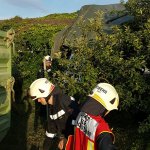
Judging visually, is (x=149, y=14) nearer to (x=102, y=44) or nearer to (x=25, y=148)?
(x=102, y=44)

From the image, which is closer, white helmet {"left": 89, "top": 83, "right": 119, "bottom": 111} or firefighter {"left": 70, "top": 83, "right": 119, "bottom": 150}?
firefighter {"left": 70, "top": 83, "right": 119, "bottom": 150}

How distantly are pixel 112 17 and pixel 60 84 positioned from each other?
4.40 metres

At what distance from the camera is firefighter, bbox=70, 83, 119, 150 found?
4.57m

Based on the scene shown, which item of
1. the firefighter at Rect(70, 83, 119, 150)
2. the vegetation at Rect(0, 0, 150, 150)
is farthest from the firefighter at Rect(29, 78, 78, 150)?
→ the vegetation at Rect(0, 0, 150, 150)

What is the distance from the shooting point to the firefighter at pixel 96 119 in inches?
180

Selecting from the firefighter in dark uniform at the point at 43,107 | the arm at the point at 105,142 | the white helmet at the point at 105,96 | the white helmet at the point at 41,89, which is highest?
the white helmet at the point at 105,96

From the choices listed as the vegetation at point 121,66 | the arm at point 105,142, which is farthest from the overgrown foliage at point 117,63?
the arm at point 105,142

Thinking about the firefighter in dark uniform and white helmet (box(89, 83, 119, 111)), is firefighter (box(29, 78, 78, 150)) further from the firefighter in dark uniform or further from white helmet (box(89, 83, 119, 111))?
the firefighter in dark uniform

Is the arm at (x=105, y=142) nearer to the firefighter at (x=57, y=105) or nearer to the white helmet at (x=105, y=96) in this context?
the white helmet at (x=105, y=96)

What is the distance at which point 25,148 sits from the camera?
10.2m

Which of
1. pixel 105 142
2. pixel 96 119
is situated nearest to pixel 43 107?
pixel 96 119

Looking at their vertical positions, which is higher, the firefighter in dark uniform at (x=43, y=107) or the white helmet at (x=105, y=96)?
the white helmet at (x=105, y=96)

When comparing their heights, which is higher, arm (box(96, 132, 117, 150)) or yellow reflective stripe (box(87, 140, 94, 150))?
arm (box(96, 132, 117, 150))

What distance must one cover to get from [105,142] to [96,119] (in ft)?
1.11
